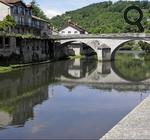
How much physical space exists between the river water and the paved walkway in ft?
5.51

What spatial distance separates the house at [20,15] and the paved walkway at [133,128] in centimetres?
5558

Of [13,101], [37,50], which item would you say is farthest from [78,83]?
[37,50]

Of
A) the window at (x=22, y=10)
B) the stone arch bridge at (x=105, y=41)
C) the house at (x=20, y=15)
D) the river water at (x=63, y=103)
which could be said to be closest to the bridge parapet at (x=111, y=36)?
the stone arch bridge at (x=105, y=41)

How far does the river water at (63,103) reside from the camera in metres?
25.4

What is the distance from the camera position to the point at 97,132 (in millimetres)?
24875

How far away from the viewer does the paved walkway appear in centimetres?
2050

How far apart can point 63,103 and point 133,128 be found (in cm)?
1387

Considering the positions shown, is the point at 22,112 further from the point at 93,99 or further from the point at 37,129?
the point at 93,99

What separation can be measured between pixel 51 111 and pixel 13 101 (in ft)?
19.2

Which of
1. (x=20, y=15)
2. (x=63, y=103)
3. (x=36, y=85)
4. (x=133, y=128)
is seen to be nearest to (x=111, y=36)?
(x=20, y=15)

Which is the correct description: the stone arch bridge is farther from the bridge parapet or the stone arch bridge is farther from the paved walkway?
the paved walkway

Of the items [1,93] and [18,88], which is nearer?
[1,93]

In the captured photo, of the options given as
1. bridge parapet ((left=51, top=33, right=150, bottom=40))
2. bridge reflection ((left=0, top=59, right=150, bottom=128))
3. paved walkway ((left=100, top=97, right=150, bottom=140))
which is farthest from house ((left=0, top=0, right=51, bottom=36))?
paved walkway ((left=100, top=97, right=150, bottom=140))

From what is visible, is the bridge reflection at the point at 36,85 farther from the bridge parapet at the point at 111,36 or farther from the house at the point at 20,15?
the bridge parapet at the point at 111,36
